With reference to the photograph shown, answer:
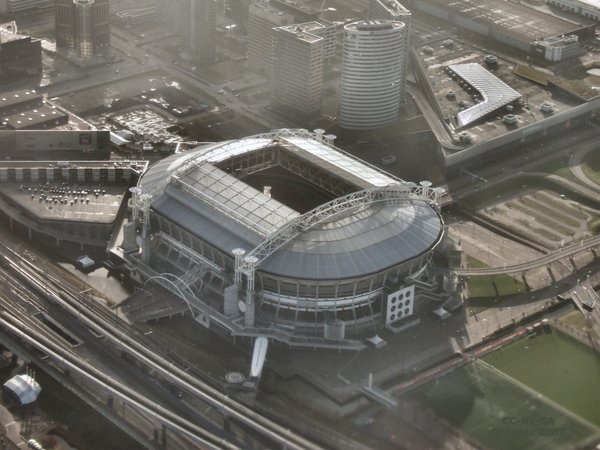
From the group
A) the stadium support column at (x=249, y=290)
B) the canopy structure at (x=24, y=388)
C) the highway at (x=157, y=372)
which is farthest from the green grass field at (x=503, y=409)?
the canopy structure at (x=24, y=388)

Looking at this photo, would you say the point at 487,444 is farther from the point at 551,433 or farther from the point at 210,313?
the point at 210,313

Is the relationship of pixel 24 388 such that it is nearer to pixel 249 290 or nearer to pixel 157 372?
pixel 157 372

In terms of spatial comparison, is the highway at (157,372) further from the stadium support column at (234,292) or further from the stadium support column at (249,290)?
the stadium support column at (249,290)

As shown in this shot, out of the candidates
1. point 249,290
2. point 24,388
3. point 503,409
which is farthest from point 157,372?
point 503,409

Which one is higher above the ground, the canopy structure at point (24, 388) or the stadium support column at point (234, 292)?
the stadium support column at point (234, 292)

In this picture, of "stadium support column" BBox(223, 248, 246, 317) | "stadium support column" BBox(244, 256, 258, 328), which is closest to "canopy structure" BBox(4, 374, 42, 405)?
"stadium support column" BBox(223, 248, 246, 317)

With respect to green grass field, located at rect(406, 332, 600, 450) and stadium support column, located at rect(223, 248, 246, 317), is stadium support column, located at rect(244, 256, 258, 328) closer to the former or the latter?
stadium support column, located at rect(223, 248, 246, 317)
